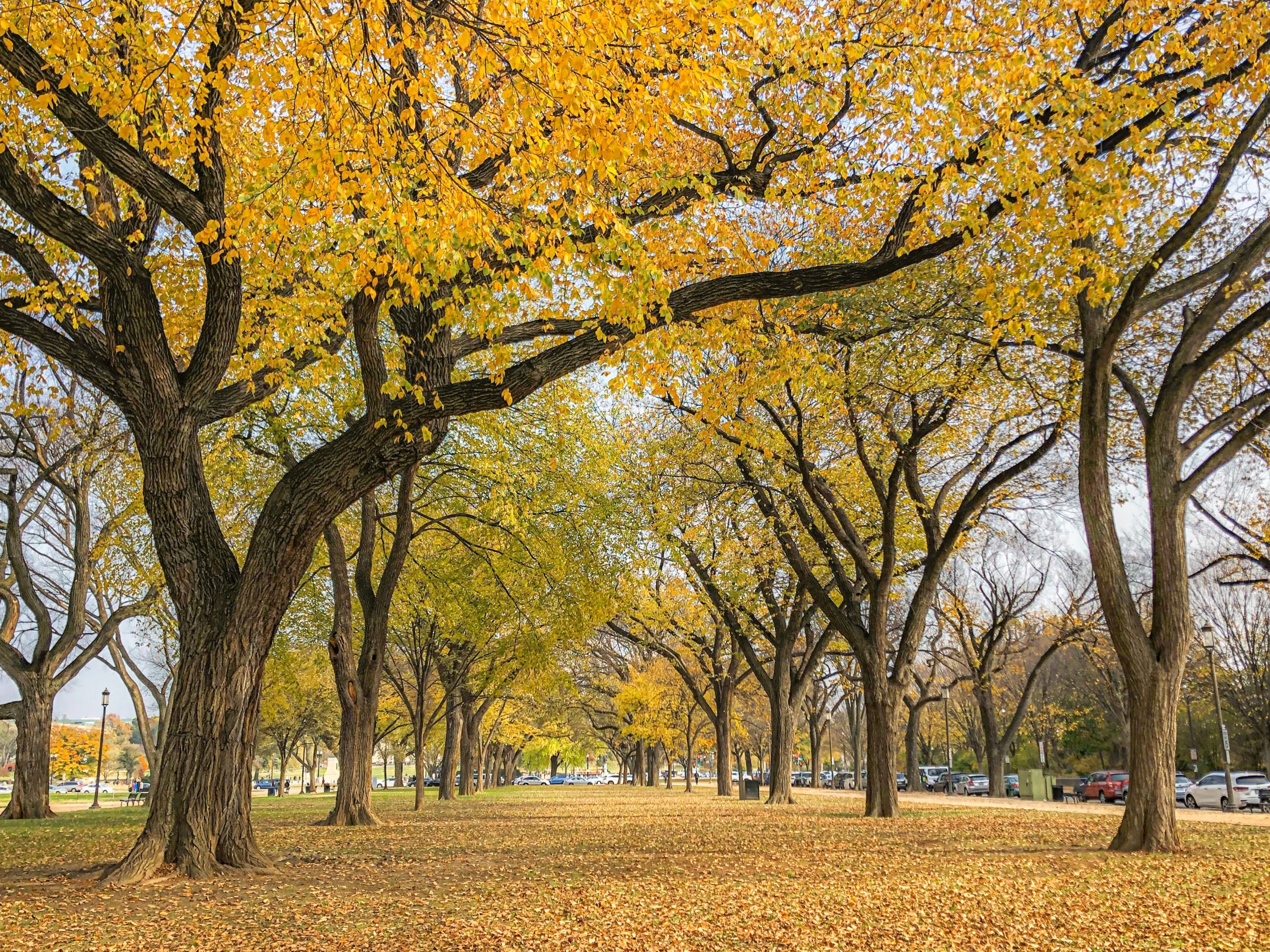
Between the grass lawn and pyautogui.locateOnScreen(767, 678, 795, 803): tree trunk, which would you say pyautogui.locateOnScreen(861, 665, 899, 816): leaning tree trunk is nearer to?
the grass lawn

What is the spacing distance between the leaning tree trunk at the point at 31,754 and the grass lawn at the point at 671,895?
7831 millimetres

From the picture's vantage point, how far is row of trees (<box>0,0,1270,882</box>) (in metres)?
6.91

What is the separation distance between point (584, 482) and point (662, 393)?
853 centimetres

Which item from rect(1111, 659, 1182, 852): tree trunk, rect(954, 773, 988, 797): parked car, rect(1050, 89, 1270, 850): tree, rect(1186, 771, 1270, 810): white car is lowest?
rect(954, 773, 988, 797): parked car

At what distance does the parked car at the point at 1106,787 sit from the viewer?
107 feet

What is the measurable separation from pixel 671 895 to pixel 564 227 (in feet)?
19.4

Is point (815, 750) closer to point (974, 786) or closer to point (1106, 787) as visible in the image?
point (974, 786)

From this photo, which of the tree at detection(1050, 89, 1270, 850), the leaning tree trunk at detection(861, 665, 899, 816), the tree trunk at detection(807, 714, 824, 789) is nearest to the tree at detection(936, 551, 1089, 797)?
the tree trunk at detection(807, 714, 824, 789)

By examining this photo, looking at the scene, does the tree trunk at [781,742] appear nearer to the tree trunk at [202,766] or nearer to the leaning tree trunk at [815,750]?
the tree trunk at [202,766]

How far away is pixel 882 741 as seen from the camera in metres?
16.6

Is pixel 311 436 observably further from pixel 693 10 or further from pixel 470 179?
pixel 693 10

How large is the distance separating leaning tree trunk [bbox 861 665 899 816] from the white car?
52.9 ft

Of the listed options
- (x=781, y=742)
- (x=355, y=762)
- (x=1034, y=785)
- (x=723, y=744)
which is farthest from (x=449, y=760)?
(x=1034, y=785)

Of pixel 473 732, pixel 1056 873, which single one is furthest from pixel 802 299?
pixel 473 732
